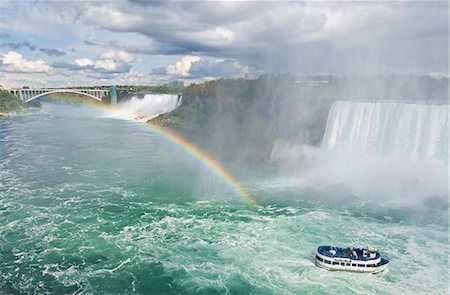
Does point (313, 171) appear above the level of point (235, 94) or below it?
below

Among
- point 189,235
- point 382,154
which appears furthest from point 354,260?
point 382,154

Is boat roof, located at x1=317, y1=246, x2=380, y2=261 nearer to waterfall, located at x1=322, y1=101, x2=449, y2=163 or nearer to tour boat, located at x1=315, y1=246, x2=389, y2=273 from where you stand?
tour boat, located at x1=315, y1=246, x2=389, y2=273

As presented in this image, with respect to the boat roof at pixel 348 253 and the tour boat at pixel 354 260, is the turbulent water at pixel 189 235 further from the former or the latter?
the boat roof at pixel 348 253

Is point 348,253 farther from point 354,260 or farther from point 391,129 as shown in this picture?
point 391,129

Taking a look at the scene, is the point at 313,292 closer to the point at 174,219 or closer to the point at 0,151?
the point at 174,219

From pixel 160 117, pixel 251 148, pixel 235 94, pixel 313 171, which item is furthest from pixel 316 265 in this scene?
pixel 160 117

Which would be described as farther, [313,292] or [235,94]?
[235,94]

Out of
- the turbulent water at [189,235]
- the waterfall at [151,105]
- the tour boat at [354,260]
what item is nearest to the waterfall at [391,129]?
the turbulent water at [189,235]
